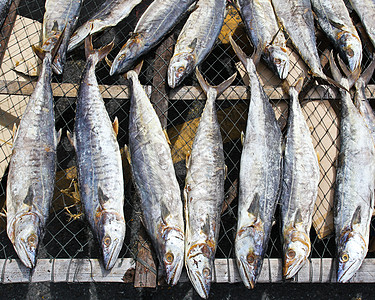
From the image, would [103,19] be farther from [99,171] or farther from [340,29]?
[340,29]

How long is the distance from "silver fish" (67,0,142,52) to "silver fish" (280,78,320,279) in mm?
2431

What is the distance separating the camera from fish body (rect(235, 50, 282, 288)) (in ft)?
9.01

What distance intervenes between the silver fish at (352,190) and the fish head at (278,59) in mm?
705

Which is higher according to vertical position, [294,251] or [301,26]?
[301,26]

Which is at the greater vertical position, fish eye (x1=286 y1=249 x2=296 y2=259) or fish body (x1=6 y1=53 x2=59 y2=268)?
fish body (x1=6 y1=53 x2=59 y2=268)

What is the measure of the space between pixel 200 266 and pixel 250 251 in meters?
0.46

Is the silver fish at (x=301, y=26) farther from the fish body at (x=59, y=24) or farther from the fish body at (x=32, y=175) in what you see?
the fish body at (x=32, y=175)

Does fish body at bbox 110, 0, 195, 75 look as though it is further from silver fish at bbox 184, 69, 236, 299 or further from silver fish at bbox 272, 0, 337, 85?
silver fish at bbox 272, 0, 337, 85

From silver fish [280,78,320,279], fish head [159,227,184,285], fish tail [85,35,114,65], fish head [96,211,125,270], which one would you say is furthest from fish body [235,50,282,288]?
fish tail [85,35,114,65]

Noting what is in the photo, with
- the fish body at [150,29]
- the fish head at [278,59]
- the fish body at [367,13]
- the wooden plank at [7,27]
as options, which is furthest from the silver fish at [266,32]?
the wooden plank at [7,27]

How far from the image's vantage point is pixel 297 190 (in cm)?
306

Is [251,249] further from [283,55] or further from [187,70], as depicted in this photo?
[283,55]

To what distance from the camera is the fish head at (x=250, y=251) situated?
2.70m

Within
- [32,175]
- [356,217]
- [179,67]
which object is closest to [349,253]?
[356,217]
